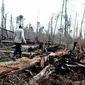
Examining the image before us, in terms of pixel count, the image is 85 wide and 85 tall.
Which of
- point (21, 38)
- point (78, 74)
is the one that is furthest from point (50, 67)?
point (21, 38)

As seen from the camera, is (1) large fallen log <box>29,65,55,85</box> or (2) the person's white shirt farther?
(2) the person's white shirt

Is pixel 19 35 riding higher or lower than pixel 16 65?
higher

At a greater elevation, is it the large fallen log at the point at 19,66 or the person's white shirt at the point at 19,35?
the person's white shirt at the point at 19,35

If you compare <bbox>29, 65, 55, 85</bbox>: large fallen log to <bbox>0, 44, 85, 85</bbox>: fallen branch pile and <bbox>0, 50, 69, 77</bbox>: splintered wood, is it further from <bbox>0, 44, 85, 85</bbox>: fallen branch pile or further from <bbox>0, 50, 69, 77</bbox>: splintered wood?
<bbox>0, 50, 69, 77</bbox>: splintered wood

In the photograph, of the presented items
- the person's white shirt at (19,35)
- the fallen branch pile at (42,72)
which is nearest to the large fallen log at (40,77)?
the fallen branch pile at (42,72)

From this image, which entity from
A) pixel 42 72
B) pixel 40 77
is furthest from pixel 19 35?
pixel 40 77

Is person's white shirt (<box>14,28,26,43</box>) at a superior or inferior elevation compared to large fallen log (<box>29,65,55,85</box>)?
superior

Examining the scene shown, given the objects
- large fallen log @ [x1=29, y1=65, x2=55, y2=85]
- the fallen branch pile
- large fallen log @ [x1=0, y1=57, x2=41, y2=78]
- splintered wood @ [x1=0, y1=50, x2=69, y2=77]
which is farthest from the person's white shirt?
large fallen log @ [x1=29, y1=65, x2=55, y2=85]

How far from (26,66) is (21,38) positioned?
17.4ft

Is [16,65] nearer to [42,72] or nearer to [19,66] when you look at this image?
[19,66]

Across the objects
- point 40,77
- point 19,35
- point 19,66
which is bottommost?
point 40,77

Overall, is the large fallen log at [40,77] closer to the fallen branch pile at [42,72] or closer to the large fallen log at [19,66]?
the fallen branch pile at [42,72]

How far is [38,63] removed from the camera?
10383mm

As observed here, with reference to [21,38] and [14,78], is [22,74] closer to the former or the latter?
[14,78]
